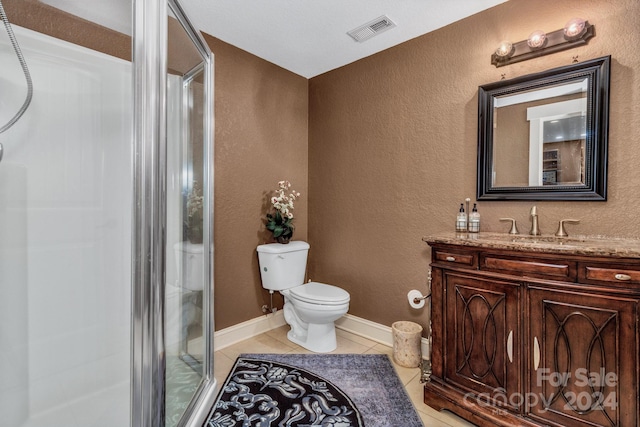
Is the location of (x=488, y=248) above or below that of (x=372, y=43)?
below

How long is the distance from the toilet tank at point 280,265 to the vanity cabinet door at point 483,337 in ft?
4.15

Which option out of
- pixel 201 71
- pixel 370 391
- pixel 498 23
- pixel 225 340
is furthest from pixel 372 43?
pixel 225 340

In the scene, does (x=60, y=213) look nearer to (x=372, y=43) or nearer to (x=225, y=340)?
(x=225, y=340)

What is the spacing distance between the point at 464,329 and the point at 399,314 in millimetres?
799

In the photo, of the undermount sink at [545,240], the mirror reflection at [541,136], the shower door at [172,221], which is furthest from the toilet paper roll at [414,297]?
the shower door at [172,221]

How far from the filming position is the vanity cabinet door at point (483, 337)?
1.44 m

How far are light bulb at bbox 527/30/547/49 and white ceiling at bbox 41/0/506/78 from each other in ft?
1.09

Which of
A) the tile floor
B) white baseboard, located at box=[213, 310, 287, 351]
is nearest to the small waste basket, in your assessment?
the tile floor

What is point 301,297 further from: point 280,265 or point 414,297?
point 414,297

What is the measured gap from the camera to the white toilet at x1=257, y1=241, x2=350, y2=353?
2199 mm

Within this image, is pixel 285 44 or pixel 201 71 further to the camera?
pixel 285 44

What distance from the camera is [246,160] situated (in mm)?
2521

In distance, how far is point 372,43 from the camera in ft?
7.70

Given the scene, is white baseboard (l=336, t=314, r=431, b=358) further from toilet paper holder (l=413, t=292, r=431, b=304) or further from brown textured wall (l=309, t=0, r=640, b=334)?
toilet paper holder (l=413, t=292, r=431, b=304)
